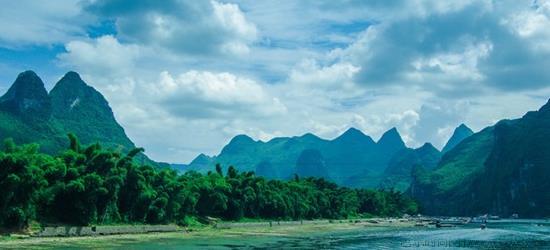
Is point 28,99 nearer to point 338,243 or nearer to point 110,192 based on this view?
point 110,192

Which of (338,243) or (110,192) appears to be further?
(338,243)

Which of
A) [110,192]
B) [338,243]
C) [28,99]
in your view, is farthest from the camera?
[28,99]

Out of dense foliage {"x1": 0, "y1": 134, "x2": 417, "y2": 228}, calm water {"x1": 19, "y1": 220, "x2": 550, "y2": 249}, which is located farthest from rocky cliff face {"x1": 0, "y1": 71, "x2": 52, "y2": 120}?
calm water {"x1": 19, "y1": 220, "x2": 550, "y2": 249}

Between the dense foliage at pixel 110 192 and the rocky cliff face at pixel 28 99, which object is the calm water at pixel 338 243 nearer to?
the dense foliage at pixel 110 192

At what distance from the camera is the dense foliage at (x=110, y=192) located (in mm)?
46781

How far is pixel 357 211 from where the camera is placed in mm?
168750

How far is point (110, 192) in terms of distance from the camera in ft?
189

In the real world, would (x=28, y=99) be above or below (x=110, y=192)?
above

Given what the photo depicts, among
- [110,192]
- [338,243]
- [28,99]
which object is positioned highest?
[28,99]

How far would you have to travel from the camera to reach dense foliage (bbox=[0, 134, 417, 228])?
153 feet

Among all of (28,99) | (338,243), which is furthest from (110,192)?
(28,99)

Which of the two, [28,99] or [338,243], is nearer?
[338,243]

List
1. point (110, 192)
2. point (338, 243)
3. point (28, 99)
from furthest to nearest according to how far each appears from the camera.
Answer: point (28, 99) → point (338, 243) → point (110, 192)

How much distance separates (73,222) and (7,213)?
32.5 ft
